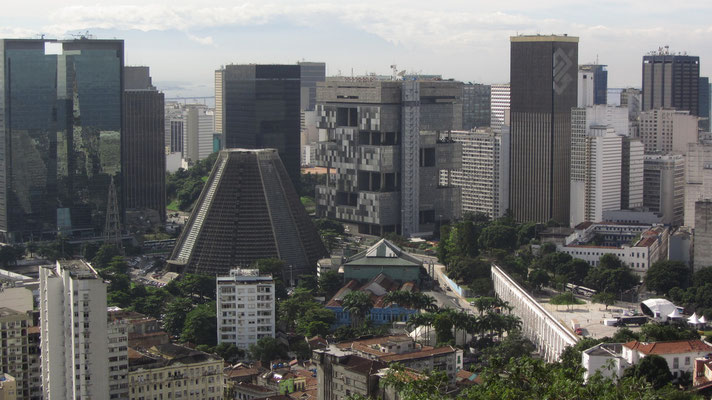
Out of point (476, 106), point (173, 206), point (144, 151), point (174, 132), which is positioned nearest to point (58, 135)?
point (144, 151)

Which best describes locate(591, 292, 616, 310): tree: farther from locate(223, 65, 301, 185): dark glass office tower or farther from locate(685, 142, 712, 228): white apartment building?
locate(223, 65, 301, 185): dark glass office tower

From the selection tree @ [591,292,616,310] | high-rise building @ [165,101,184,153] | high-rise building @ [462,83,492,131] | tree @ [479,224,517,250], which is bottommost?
tree @ [591,292,616,310]

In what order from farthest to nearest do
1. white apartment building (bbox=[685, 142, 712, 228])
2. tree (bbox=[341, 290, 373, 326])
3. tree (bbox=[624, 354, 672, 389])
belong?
white apartment building (bbox=[685, 142, 712, 228]) < tree (bbox=[341, 290, 373, 326]) < tree (bbox=[624, 354, 672, 389])

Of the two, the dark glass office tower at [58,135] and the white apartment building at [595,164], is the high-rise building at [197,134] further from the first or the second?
the white apartment building at [595,164]

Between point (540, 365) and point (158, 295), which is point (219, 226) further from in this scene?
point (540, 365)

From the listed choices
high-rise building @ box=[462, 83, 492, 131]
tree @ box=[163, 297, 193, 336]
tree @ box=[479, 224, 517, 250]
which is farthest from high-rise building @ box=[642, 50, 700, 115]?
tree @ box=[163, 297, 193, 336]

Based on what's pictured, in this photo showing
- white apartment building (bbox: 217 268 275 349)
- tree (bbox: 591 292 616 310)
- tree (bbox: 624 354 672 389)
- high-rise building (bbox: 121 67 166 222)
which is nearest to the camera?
tree (bbox: 624 354 672 389)

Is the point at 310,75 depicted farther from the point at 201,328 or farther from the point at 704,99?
the point at 201,328
